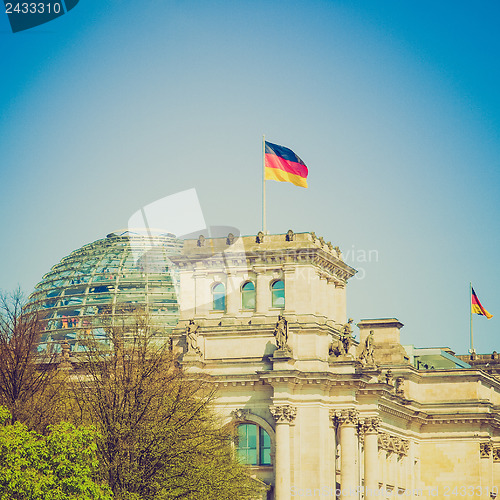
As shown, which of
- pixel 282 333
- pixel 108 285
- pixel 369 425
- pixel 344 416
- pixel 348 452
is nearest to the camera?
pixel 282 333

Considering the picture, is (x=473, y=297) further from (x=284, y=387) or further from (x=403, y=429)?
(x=284, y=387)

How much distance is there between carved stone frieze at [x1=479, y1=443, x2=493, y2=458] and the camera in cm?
11862

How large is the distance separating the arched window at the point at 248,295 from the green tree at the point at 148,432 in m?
20.4

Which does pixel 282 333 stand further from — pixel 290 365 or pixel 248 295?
pixel 248 295

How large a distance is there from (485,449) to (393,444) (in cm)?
1580

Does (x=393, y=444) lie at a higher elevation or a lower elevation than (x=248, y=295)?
lower

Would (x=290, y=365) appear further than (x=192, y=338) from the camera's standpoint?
No

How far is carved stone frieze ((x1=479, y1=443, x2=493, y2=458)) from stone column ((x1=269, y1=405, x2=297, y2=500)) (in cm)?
3716

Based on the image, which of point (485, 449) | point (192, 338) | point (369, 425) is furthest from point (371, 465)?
point (485, 449)

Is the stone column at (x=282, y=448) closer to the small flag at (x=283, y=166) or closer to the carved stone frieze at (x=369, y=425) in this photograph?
the carved stone frieze at (x=369, y=425)

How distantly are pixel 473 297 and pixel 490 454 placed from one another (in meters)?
21.9

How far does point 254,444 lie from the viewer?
90250 millimetres

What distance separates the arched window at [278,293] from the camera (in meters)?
93.5

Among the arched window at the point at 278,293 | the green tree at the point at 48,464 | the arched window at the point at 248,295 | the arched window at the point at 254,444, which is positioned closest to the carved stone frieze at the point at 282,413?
the arched window at the point at 254,444
